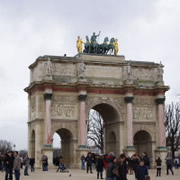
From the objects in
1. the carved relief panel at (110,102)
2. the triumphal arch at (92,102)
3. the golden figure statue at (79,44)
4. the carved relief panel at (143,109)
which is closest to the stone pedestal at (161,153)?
the triumphal arch at (92,102)

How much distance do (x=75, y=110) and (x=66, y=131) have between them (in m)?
2.32

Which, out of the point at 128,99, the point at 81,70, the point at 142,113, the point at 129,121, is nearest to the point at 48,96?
the point at 81,70

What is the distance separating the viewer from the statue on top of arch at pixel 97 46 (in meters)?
43.0

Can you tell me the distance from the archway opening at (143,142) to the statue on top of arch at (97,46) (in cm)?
871

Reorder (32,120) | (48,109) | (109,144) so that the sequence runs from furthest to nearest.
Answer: (109,144) < (32,120) < (48,109)

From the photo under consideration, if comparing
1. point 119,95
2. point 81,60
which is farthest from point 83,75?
point 119,95

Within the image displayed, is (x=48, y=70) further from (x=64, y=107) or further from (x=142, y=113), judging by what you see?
(x=142, y=113)

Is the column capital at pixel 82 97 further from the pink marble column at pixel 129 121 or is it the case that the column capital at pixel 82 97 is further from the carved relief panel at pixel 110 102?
the pink marble column at pixel 129 121

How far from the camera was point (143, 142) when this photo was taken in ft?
145

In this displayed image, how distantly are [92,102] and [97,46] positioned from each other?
604 cm

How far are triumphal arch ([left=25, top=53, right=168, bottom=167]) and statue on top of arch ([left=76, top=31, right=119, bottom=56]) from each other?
1.08 m

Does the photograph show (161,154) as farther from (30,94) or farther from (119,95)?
(30,94)

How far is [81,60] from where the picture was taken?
41.0 metres

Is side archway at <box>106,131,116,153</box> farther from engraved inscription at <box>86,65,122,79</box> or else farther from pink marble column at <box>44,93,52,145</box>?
pink marble column at <box>44,93,52,145</box>
